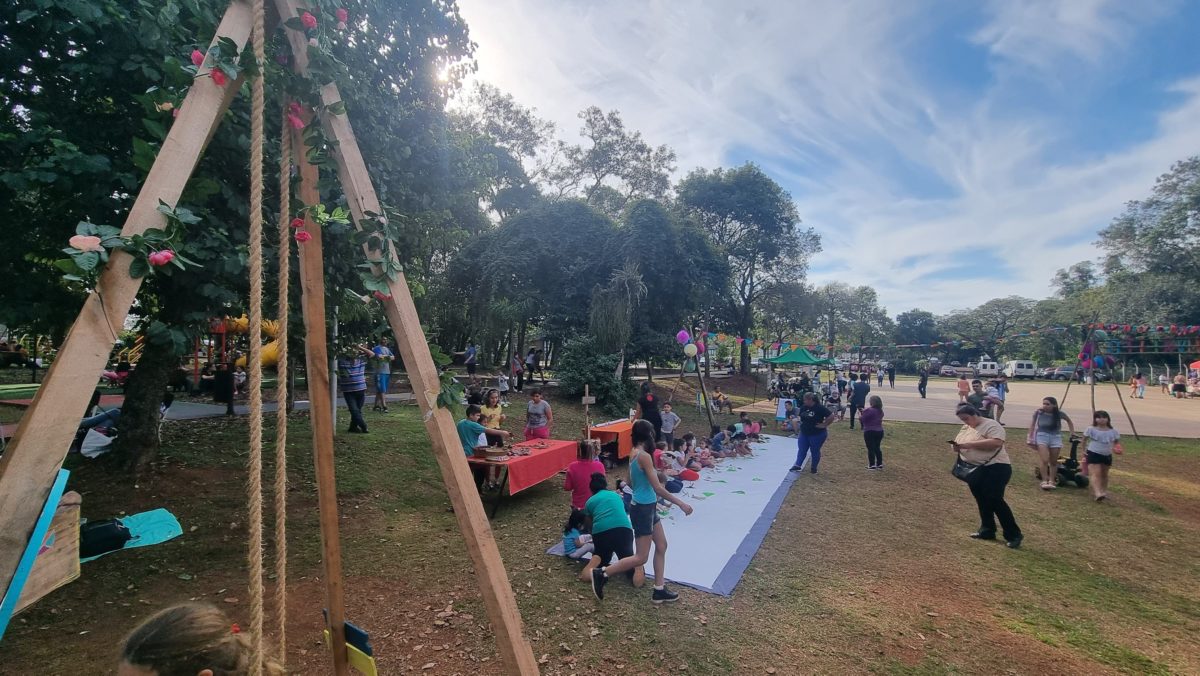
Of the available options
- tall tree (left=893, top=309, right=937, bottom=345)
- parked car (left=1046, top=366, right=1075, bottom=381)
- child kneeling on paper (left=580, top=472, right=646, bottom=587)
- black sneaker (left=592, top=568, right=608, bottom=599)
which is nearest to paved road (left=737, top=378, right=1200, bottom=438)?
child kneeling on paper (left=580, top=472, right=646, bottom=587)

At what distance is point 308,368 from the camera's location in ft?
7.59

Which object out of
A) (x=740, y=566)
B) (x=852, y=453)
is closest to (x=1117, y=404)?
(x=852, y=453)

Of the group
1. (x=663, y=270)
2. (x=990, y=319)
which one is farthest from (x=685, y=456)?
(x=990, y=319)

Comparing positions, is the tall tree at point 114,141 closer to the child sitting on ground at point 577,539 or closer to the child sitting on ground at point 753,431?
the child sitting on ground at point 577,539

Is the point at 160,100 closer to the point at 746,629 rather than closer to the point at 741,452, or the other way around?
Result: the point at 746,629

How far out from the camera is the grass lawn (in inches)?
157

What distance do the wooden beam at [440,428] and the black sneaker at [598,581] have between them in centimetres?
306

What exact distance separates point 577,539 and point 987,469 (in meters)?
5.15

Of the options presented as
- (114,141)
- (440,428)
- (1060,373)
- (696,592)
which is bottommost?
(696,592)

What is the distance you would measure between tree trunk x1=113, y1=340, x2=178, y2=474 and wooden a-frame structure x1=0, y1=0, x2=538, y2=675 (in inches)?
209

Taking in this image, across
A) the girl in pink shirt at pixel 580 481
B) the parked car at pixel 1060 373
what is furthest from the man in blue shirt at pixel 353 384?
the parked car at pixel 1060 373

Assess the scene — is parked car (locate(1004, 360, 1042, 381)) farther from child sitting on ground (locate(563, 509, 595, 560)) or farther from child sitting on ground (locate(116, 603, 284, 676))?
child sitting on ground (locate(116, 603, 284, 676))

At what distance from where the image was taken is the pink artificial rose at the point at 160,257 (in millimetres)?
1542

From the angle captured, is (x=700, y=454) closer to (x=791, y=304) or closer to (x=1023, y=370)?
(x=791, y=304)
